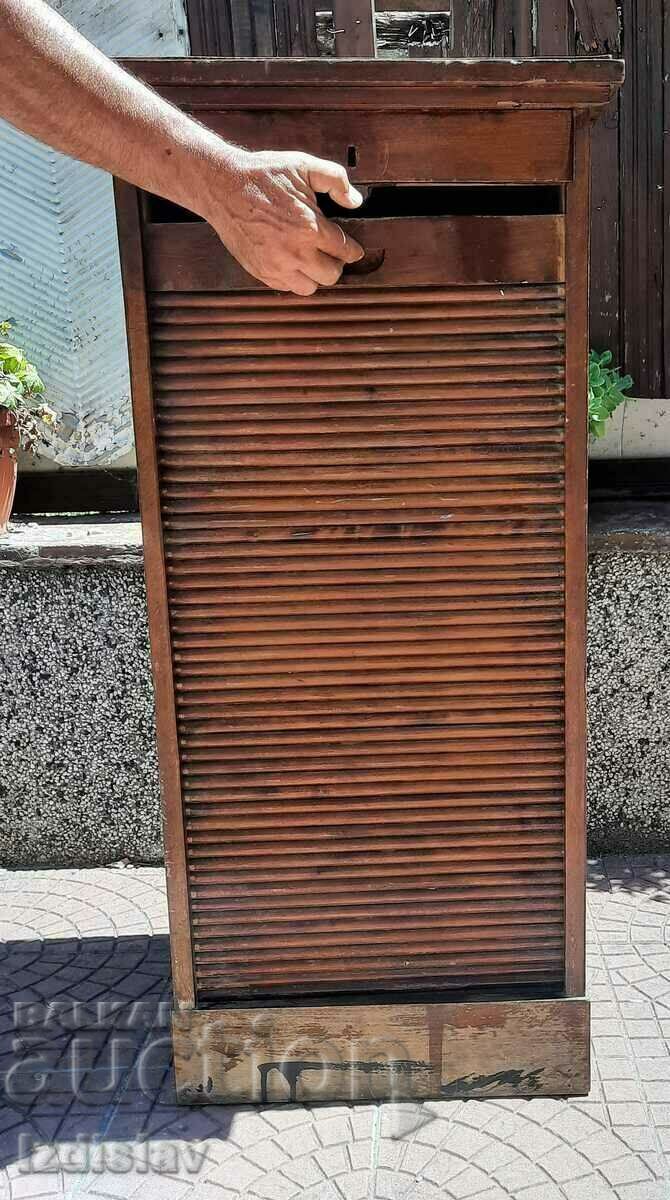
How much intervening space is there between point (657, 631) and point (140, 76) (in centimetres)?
229

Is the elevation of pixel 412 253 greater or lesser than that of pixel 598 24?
lesser

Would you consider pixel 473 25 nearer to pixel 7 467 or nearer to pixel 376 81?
pixel 376 81

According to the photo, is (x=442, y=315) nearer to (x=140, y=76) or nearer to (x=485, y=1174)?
(x=140, y=76)

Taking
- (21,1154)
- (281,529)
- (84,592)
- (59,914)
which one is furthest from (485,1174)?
(84,592)

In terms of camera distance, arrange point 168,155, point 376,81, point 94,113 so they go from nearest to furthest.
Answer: point 94,113, point 168,155, point 376,81

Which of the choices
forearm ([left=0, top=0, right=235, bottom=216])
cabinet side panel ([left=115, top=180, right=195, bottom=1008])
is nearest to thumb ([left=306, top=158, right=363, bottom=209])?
forearm ([left=0, top=0, right=235, bottom=216])

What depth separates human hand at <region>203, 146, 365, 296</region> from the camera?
5.39 feet

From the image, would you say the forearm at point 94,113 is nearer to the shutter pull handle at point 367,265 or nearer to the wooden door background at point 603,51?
the shutter pull handle at point 367,265

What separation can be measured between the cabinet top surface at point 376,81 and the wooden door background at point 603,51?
1.66m

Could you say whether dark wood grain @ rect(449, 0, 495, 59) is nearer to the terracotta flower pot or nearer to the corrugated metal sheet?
the corrugated metal sheet

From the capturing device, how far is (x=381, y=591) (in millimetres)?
2105

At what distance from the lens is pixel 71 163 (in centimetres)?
354

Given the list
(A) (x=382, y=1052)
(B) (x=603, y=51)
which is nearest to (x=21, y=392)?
(B) (x=603, y=51)

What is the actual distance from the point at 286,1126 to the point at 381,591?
1161 millimetres
